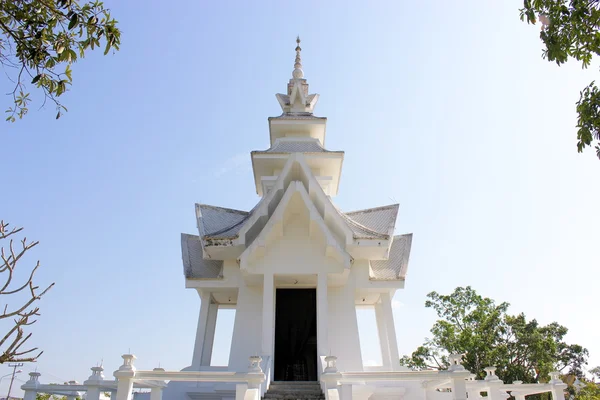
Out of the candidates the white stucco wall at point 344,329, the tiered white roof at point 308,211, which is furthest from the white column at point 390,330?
the white stucco wall at point 344,329

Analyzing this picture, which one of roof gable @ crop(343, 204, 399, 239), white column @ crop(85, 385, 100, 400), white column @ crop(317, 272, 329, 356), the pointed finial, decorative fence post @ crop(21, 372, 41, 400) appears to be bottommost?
white column @ crop(85, 385, 100, 400)

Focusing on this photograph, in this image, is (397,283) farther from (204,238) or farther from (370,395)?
(204,238)

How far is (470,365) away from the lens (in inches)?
1093

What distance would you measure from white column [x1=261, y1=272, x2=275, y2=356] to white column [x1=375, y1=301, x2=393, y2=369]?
156 inches

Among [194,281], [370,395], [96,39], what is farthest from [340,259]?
[96,39]

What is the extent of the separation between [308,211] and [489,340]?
62.9 feet

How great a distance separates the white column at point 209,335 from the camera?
579 inches

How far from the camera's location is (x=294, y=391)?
1088 cm

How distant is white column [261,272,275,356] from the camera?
40.2 ft

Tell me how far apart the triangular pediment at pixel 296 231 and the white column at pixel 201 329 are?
283 centimetres

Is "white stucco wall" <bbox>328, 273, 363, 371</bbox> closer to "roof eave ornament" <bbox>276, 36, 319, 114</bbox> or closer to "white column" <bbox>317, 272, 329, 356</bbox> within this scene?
"white column" <bbox>317, 272, 329, 356</bbox>

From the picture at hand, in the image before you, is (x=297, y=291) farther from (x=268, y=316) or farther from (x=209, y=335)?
(x=209, y=335)

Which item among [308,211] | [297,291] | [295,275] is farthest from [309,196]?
[297,291]

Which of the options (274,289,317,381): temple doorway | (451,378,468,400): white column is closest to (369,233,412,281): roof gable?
(274,289,317,381): temple doorway
